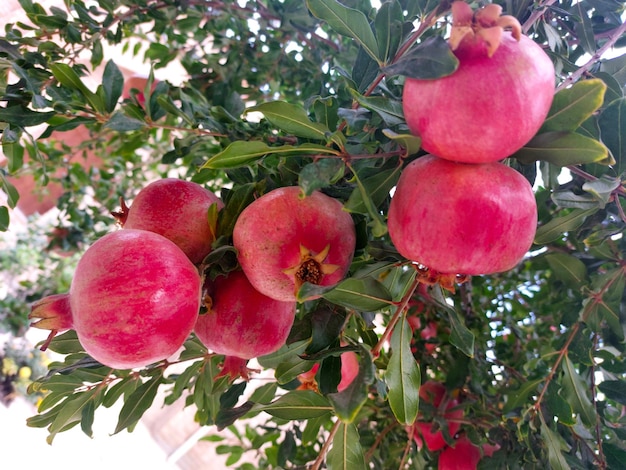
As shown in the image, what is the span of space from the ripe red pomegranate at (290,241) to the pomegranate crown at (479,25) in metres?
0.25

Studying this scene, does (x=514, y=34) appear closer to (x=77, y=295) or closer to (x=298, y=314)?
(x=77, y=295)

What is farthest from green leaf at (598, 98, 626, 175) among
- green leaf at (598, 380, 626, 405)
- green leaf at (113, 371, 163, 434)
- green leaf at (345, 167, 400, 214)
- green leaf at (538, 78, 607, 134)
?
green leaf at (113, 371, 163, 434)

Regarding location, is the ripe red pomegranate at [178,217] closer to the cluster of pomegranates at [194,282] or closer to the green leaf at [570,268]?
the cluster of pomegranates at [194,282]

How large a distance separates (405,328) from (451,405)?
2.40 feet

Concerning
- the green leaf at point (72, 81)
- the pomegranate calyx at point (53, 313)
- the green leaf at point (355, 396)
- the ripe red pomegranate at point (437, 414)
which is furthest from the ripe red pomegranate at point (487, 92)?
the ripe red pomegranate at point (437, 414)

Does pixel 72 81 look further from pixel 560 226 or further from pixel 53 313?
pixel 560 226

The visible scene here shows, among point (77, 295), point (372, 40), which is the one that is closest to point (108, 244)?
point (77, 295)

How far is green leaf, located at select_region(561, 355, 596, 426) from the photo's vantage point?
802 millimetres

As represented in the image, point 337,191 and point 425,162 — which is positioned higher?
point 425,162

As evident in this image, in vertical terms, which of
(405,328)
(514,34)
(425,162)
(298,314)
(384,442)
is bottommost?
(384,442)

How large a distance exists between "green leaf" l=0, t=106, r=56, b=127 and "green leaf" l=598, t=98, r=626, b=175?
0.89m

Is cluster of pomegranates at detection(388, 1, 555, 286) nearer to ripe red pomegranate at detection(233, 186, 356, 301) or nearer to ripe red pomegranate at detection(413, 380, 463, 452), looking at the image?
ripe red pomegranate at detection(233, 186, 356, 301)

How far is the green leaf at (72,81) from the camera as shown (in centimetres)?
81

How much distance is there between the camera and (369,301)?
59 centimetres
